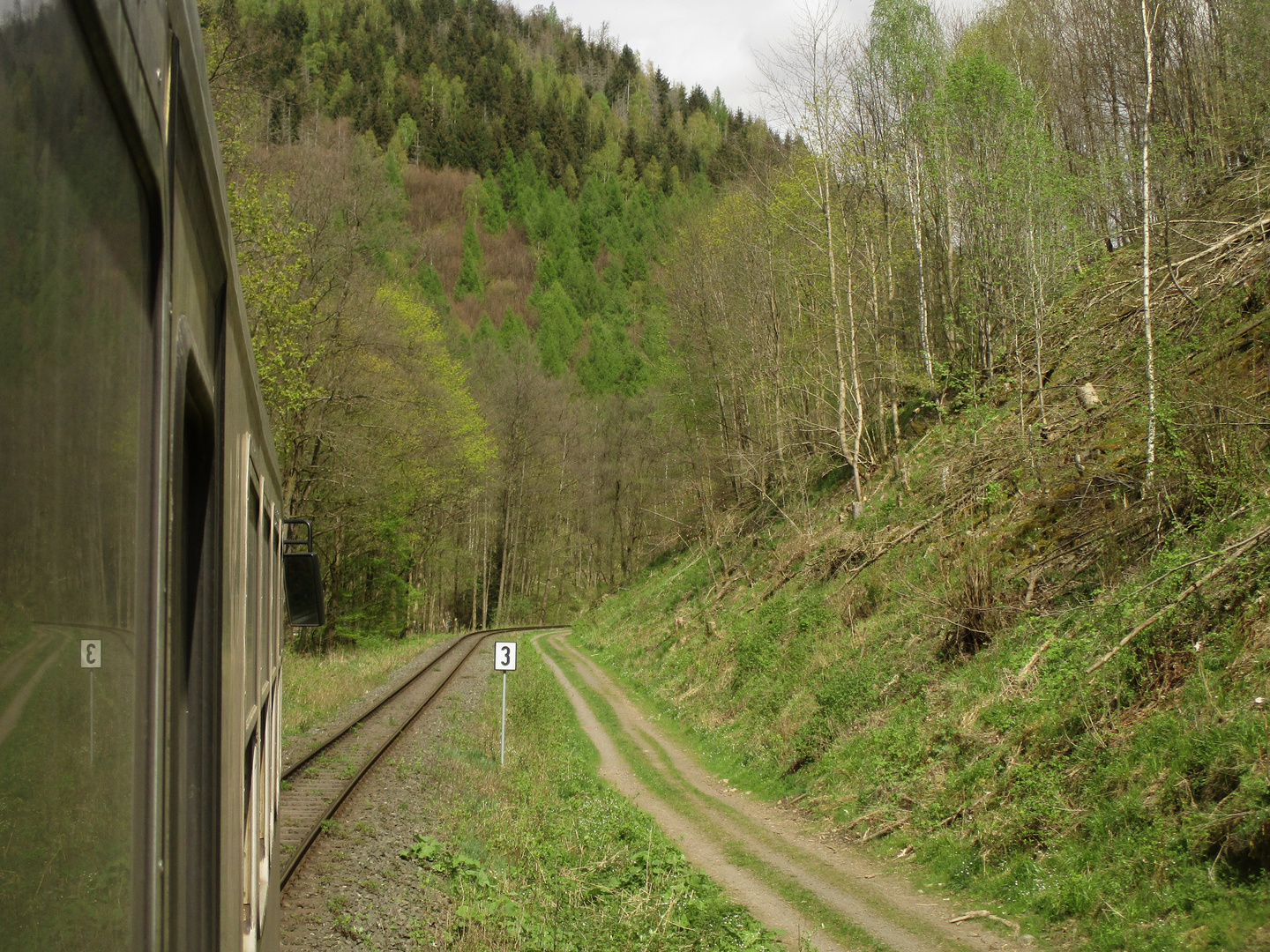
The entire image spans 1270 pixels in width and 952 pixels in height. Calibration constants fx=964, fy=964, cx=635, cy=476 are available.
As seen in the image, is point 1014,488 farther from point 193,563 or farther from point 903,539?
point 193,563

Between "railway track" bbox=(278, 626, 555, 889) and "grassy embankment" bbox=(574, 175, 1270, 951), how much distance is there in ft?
18.5

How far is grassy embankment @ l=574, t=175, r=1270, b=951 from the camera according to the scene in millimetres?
7719

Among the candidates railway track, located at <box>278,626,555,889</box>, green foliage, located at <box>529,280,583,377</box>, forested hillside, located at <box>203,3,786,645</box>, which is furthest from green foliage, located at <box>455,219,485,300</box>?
railway track, located at <box>278,626,555,889</box>

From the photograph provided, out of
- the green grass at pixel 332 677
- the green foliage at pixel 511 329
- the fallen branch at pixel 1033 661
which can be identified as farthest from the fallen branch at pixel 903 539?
the green foliage at pixel 511 329

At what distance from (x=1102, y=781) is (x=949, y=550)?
717cm

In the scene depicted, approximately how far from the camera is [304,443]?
2686 centimetres

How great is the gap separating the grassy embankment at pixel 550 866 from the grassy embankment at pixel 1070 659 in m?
2.34

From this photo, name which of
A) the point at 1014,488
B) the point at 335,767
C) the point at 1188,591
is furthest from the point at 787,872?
the point at 1014,488

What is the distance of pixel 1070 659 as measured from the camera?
1049 centimetres

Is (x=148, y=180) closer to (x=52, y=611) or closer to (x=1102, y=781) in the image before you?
(x=52, y=611)

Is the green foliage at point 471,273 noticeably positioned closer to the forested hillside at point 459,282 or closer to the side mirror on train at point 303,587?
the forested hillside at point 459,282

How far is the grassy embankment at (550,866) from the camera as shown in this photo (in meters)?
8.55

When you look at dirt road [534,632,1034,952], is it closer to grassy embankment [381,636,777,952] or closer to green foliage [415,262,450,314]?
grassy embankment [381,636,777,952]

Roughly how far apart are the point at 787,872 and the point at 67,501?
1048 centimetres
